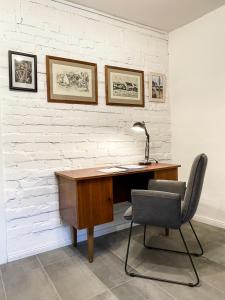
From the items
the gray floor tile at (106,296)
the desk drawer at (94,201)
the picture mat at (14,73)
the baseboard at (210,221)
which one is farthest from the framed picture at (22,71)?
the baseboard at (210,221)

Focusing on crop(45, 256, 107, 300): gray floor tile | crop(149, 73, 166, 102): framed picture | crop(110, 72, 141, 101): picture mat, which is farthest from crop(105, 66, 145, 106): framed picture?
crop(45, 256, 107, 300): gray floor tile

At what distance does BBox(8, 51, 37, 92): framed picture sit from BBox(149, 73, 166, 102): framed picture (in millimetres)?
1507

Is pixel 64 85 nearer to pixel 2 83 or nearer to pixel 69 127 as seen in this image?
pixel 69 127

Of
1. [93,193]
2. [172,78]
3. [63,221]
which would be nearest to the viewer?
[93,193]

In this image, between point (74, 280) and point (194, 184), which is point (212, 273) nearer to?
point (194, 184)

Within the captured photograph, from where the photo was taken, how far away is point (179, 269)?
1896mm

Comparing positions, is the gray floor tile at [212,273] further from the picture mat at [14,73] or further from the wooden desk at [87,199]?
the picture mat at [14,73]

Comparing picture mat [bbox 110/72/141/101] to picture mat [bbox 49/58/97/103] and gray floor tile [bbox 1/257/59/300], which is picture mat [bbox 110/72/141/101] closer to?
picture mat [bbox 49/58/97/103]

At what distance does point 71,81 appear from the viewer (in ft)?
8.11

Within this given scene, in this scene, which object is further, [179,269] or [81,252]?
[81,252]

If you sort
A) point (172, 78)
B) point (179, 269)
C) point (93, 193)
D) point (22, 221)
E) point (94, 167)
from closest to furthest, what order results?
1. point (179, 269)
2. point (93, 193)
3. point (22, 221)
4. point (94, 167)
5. point (172, 78)

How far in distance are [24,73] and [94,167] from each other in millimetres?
1165

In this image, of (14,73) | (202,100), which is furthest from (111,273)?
(202,100)

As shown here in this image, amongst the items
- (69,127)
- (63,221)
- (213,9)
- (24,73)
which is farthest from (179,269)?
(213,9)
